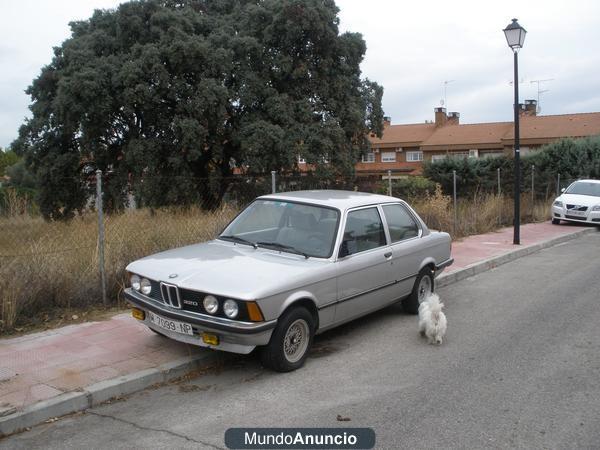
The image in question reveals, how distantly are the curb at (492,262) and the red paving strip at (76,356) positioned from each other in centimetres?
503

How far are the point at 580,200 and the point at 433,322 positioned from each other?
574 inches

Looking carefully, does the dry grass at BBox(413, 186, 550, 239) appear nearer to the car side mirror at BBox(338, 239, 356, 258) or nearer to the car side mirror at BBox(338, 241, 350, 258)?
the car side mirror at BBox(338, 239, 356, 258)

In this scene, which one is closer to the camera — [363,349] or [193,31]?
[363,349]

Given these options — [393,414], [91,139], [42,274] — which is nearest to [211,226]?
[42,274]

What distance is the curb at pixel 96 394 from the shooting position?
4078 millimetres


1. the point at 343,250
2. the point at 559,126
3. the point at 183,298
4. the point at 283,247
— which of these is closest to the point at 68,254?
the point at 183,298

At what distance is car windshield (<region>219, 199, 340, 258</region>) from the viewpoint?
225 inches

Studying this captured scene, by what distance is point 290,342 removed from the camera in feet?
16.8

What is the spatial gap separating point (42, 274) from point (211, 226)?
119 inches

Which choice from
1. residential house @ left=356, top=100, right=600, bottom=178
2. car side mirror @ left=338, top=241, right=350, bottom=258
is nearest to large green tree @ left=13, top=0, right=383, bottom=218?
residential house @ left=356, top=100, right=600, bottom=178

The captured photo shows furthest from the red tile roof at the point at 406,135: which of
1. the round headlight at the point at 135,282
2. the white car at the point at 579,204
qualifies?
the round headlight at the point at 135,282

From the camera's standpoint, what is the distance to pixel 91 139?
2350 centimetres

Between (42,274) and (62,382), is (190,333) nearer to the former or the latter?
(62,382)

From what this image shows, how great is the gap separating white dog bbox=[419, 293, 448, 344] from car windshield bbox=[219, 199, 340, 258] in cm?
130
